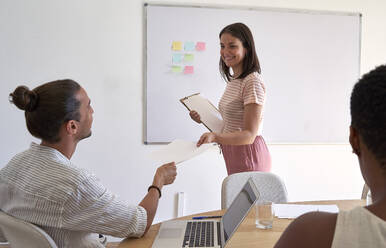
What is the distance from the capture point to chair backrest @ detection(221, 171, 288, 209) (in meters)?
1.92

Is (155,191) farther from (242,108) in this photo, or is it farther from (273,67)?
(273,67)

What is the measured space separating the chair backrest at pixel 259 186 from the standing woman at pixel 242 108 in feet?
0.35

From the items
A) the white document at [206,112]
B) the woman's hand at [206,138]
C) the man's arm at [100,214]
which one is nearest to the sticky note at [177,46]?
the white document at [206,112]

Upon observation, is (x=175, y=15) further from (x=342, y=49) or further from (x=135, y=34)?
(x=342, y=49)

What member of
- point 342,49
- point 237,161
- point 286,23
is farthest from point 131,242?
point 342,49

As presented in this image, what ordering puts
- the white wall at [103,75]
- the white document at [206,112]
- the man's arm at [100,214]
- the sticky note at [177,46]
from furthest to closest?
the sticky note at [177,46]
the white wall at [103,75]
the white document at [206,112]
the man's arm at [100,214]

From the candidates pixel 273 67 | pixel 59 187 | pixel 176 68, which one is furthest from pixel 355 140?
pixel 273 67

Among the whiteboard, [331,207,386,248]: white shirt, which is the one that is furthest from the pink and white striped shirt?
[331,207,386,248]: white shirt

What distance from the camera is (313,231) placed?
2.02ft

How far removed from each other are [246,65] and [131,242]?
1227 mm

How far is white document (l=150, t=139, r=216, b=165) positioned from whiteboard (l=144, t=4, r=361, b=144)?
145 centimetres

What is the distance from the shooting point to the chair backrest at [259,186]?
6.29 ft

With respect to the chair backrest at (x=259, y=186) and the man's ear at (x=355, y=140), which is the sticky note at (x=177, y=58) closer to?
the chair backrest at (x=259, y=186)

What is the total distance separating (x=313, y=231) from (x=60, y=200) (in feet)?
2.43
